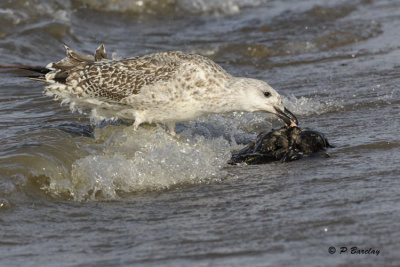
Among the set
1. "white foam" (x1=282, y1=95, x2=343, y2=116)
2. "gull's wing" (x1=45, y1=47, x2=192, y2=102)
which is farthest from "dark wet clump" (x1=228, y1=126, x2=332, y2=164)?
"white foam" (x1=282, y1=95, x2=343, y2=116)

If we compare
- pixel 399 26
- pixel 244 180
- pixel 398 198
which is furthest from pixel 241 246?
pixel 399 26

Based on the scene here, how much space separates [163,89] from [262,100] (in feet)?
3.03

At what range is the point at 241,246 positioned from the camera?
160 inches

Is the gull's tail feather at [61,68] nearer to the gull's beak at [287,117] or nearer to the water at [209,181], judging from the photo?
the water at [209,181]

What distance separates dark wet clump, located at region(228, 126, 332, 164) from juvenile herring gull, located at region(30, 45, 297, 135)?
275 mm

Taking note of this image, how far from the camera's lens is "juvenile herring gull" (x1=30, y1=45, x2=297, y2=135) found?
21.5 feet

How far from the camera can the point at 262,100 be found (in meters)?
6.61

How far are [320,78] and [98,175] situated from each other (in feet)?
14.8

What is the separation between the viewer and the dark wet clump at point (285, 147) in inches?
241
